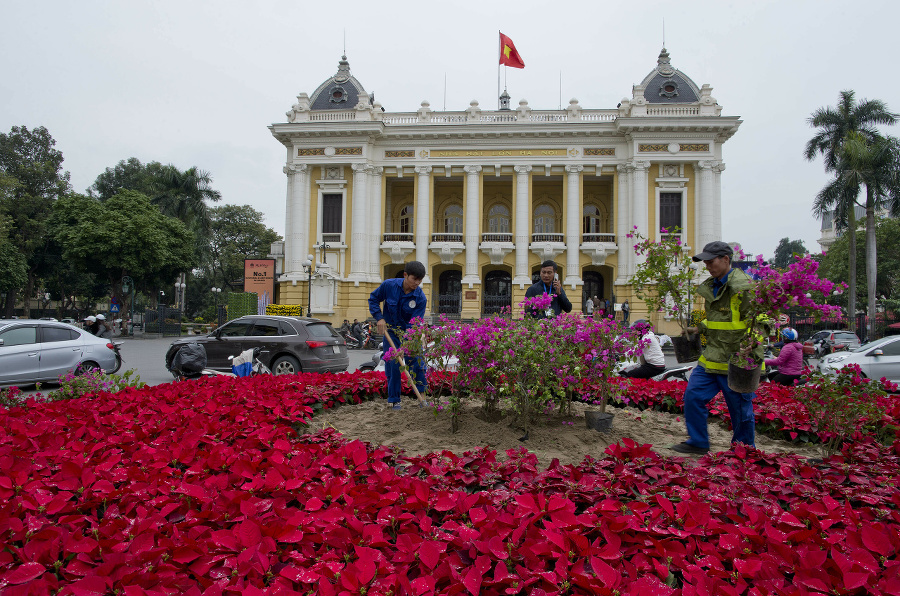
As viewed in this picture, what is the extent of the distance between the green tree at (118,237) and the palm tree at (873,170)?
39.1m

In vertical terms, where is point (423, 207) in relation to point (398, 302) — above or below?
above

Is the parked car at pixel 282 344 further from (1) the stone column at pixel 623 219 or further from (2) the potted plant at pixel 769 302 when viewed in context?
(1) the stone column at pixel 623 219

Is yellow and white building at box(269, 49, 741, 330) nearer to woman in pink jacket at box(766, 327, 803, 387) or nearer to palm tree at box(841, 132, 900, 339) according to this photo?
palm tree at box(841, 132, 900, 339)

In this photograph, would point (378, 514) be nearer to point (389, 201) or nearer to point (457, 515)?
point (457, 515)

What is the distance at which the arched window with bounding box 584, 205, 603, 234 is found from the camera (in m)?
32.3

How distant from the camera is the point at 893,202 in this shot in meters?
26.7

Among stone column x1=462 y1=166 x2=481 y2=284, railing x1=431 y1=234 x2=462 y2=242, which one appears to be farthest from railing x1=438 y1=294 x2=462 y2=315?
railing x1=431 y1=234 x2=462 y2=242

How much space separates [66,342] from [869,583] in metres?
12.5

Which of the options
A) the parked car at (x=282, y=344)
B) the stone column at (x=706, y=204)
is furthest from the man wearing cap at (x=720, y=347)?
the stone column at (x=706, y=204)

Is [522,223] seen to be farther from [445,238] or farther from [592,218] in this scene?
[592,218]

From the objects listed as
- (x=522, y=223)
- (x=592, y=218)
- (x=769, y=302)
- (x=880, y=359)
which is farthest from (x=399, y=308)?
(x=592, y=218)

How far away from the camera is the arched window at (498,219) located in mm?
32844

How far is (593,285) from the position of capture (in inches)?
1262

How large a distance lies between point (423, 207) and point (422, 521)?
2888 centimetres
